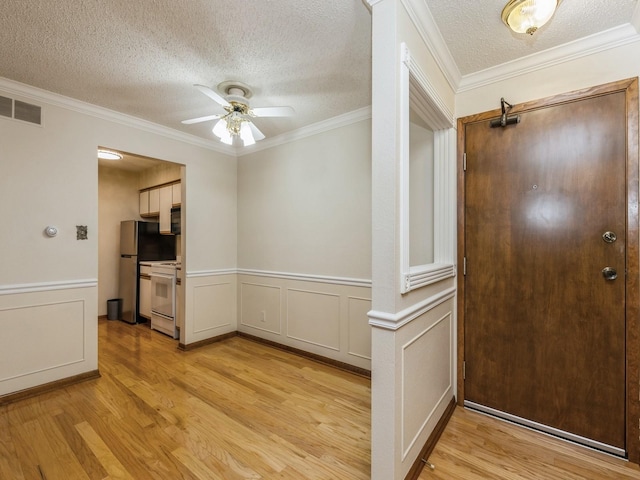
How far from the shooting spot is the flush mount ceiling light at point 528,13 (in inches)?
57.2

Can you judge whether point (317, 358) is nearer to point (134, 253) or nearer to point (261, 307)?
point (261, 307)

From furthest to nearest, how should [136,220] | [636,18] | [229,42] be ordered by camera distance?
1. [136,220]
2. [229,42]
3. [636,18]

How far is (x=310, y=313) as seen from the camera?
320 centimetres

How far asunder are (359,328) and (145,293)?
11.5 ft

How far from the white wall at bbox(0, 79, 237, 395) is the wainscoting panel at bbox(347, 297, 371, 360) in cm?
242

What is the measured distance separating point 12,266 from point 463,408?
3.70 metres

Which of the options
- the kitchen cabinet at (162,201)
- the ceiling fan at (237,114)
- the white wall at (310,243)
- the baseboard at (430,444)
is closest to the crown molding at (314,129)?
the white wall at (310,243)

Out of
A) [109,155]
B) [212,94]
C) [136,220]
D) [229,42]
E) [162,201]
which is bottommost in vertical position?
[136,220]

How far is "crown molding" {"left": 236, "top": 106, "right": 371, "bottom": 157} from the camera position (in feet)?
9.22

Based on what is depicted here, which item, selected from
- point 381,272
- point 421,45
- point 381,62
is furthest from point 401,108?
point 381,272

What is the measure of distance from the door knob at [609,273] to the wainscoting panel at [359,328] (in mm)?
1649

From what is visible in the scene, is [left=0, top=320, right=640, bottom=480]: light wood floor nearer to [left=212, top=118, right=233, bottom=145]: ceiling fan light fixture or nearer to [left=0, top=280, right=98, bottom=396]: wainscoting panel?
→ [left=0, top=280, right=98, bottom=396]: wainscoting panel

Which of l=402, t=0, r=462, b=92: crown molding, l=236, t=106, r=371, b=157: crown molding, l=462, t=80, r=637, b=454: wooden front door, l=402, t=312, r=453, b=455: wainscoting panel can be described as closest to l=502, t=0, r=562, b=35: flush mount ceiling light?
l=402, t=0, r=462, b=92: crown molding

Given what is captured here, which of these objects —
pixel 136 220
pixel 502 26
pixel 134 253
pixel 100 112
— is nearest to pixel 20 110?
pixel 100 112
